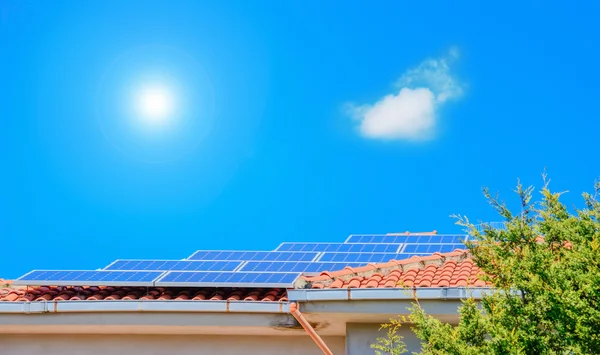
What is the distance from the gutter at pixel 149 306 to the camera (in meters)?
8.28

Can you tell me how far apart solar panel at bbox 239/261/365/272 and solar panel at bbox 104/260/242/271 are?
1.06ft

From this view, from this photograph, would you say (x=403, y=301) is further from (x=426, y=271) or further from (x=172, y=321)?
(x=172, y=321)

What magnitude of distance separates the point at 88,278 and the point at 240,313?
9.55 feet

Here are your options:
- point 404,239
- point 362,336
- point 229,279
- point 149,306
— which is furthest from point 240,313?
point 404,239

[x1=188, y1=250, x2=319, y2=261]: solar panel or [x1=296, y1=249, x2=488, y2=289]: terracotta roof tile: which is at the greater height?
[x1=188, y1=250, x2=319, y2=261]: solar panel

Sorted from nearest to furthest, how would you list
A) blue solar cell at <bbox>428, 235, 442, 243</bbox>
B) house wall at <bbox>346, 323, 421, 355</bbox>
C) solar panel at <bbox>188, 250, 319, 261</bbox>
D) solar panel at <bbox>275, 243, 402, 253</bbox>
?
house wall at <bbox>346, 323, 421, 355</bbox>, solar panel at <bbox>188, 250, 319, 261</bbox>, solar panel at <bbox>275, 243, 402, 253</bbox>, blue solar cell at <bbox>428, 235, 442, 243</bbox>

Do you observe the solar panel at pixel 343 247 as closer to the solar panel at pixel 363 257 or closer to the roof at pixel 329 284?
the solar panel at pixel 363 257

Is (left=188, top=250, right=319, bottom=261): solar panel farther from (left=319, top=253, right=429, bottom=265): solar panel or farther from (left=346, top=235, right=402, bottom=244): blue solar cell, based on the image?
(left=346, top=235, right=402, bottom=244): blue solar cell

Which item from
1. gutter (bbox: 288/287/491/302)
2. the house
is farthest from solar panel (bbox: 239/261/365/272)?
gutter (bbox: 288/287/491/302)

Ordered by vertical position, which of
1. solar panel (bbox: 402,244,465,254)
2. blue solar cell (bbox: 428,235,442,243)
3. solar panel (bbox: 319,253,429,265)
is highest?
blue solar cell (bbox: 428,235,442,243)

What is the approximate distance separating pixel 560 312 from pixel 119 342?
7.00m

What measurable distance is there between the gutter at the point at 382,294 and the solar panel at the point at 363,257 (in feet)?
9.59

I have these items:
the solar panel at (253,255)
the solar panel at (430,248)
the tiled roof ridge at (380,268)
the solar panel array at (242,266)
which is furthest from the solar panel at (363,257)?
the tiled roof ridge at (380,268)

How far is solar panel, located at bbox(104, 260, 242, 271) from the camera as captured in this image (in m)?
10.3
